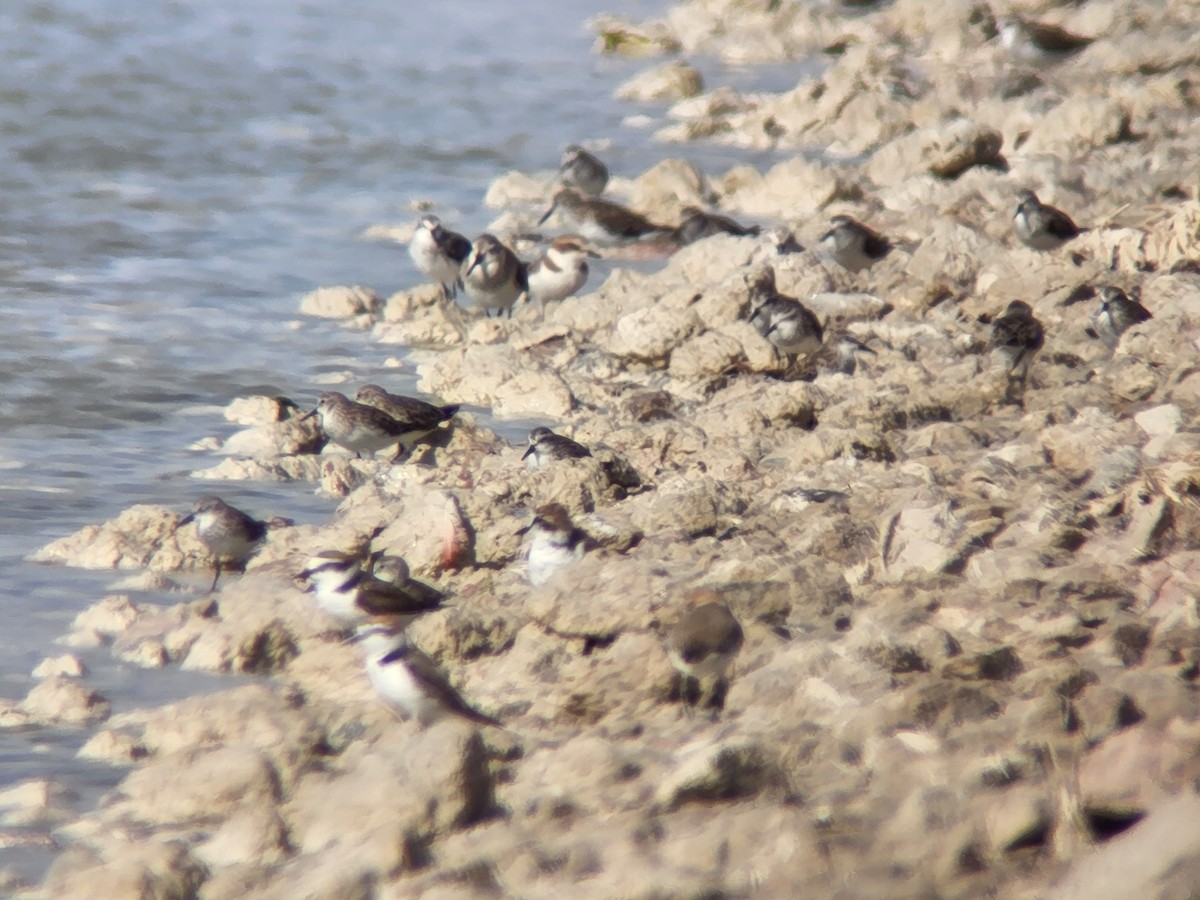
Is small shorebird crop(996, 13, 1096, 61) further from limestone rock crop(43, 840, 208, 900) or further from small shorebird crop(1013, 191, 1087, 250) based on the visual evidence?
limestone rock crop(43, 840, 208, 900)

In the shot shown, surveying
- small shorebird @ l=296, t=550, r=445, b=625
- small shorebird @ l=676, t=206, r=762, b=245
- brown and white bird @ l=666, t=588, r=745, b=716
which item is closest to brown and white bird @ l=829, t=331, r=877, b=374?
small shorebird @ l=676, t=206, r=762, b=245

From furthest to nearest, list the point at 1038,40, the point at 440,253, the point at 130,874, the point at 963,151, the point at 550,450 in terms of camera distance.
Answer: the point at 1038,40, the point at 963,151, the point at 440,253, the point at 550,450, the point at 130,874

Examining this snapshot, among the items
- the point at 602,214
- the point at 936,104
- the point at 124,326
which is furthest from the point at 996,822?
the point at 936,104

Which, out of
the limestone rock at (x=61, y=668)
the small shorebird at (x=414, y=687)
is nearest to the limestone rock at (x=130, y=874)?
the small shorebird at (x=414, y=687)

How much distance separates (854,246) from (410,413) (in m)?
3.74

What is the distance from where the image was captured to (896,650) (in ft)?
15.2

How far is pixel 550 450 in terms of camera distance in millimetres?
6805

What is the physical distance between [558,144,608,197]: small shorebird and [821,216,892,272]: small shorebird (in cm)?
391

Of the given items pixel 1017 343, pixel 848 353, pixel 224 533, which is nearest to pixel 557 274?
pixel 848 353

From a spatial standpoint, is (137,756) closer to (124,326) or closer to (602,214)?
(124,326)

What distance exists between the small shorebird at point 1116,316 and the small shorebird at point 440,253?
4250 millimetres

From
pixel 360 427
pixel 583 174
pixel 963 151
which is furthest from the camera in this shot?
pixel 583 174

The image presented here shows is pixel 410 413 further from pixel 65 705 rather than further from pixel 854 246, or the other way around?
pixel 854 246

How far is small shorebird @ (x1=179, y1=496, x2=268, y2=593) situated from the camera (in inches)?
244
